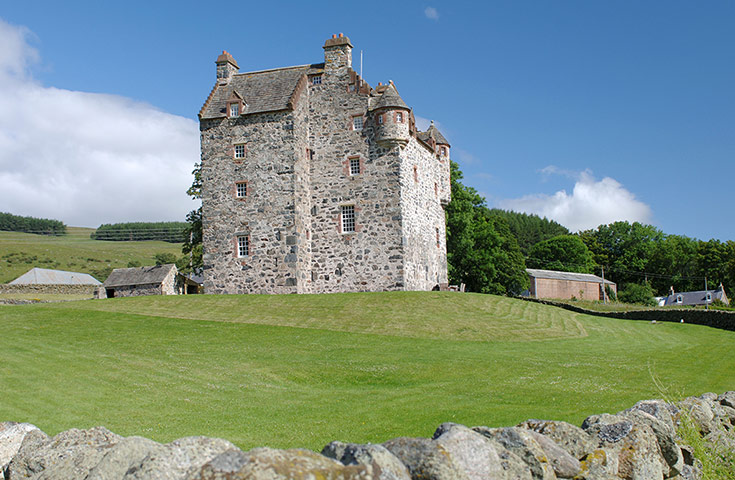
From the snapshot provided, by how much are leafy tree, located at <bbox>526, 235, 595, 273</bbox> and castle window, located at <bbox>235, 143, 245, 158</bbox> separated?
79483mm

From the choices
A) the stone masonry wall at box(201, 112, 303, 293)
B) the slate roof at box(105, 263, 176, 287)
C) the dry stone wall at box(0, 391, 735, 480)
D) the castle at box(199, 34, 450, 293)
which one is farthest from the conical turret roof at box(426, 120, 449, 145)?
the dry stone wall at box(0, 391, 735, 480)

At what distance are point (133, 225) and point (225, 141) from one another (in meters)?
150

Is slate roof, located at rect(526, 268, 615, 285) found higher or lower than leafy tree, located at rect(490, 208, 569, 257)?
lower

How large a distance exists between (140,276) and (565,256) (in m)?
82.6

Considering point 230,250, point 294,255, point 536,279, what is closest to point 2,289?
point 230,250

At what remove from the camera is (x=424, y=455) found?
5043 mm

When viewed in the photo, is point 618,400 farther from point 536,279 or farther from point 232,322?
point 536,279

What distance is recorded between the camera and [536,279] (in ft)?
280

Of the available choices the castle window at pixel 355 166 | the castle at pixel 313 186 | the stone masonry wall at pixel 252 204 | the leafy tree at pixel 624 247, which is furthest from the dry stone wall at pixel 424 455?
the leafy tree at pixel 624 247

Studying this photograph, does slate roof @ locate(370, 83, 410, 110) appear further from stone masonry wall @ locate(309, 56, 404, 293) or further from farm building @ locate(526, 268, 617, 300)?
farm building @ locate(526, 268, 617, 300)

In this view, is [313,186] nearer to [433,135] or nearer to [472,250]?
[433,135]

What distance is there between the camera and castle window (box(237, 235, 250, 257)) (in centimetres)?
4107

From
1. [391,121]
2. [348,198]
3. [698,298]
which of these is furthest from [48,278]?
[698,298]

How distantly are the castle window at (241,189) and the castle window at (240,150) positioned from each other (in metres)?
1.99
